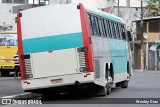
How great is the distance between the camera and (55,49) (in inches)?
658

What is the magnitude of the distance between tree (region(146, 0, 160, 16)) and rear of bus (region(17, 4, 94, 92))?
55157 mm

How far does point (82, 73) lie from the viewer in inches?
655

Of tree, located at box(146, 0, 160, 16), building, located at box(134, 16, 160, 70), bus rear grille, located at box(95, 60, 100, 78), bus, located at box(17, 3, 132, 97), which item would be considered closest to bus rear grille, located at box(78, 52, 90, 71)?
bus, located at box(17, 3, 132, 97)

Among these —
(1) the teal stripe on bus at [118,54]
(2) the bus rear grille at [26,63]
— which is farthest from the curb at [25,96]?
(1) the teal stripe on bus at [118,54]

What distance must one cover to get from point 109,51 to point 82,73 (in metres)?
3.61

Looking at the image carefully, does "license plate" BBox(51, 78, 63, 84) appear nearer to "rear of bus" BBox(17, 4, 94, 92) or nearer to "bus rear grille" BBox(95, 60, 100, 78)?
"rear of bus" BBox(17, 4, 94, 92)

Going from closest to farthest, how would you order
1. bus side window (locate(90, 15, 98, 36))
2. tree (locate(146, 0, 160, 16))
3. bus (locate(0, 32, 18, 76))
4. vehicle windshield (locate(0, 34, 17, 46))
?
bus side window (locate(90, 15, 98, 36)), bus (locate(0, 32, 18, 76)), vehicle windshield (locate(0, 34, 17, 46)), tree (locate(146, 0, 160, 16))

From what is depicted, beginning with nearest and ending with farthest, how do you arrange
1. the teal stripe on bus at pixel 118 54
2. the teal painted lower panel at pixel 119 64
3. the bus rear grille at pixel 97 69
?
the bus rear grille at pixel 97 69
the teal stripe on bus at pixel 118 54
the teal painted lower panel at pixel 119 64

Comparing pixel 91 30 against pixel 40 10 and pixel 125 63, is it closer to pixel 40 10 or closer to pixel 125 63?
pixel 40 10

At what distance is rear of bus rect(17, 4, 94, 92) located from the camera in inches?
655

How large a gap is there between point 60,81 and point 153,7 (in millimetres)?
56731

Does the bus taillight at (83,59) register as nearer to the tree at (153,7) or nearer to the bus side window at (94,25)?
the bus side window at (94,25)

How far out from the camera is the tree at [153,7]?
71.4 meters

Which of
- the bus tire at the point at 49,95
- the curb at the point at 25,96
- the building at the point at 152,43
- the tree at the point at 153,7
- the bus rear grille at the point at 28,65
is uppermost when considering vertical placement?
the bus rear grille at the point at 28,65
